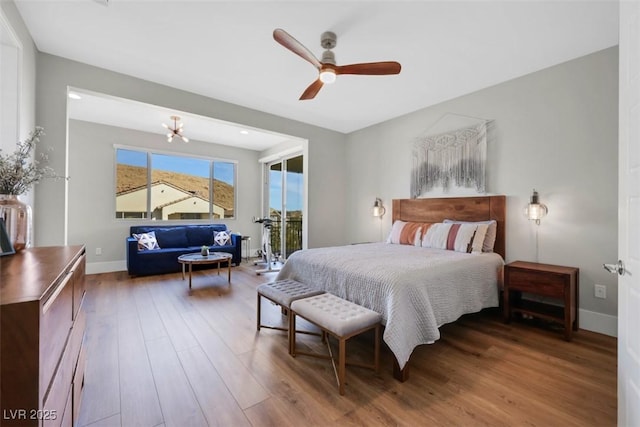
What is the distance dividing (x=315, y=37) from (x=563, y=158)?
109 inches

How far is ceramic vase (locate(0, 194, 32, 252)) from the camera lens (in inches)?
53.7

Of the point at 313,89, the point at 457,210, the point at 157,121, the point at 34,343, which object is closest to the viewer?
the point at 34,343

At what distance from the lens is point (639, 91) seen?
1045 mm

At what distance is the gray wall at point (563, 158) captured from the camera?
8.34 feet

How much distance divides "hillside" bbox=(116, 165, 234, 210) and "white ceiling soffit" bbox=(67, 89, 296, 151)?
0.75 meters

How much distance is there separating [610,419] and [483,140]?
9.19 feet

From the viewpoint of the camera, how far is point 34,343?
668 mm

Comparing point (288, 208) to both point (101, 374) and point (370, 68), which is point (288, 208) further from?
point (101, 374)

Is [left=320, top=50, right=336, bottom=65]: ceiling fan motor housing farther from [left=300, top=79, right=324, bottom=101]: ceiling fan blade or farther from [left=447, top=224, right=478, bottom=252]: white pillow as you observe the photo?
[left=447, top=224, right=478, bottom=252]: white pillow

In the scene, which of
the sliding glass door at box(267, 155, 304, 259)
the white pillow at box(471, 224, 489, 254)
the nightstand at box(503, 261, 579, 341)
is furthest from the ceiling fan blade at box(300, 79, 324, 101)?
the sliding glass door at box(267, 155, 304, 259)

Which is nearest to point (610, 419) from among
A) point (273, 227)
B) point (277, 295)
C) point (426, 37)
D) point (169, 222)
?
point (277, 295)

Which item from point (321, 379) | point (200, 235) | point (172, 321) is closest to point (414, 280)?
point (321, 379)

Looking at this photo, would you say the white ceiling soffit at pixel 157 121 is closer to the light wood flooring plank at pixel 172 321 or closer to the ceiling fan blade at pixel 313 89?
the ceiling fan blade at pixel 313 89

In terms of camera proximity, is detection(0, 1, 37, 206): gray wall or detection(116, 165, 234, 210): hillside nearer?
detection(0, 1, 37, 206): gray wall
